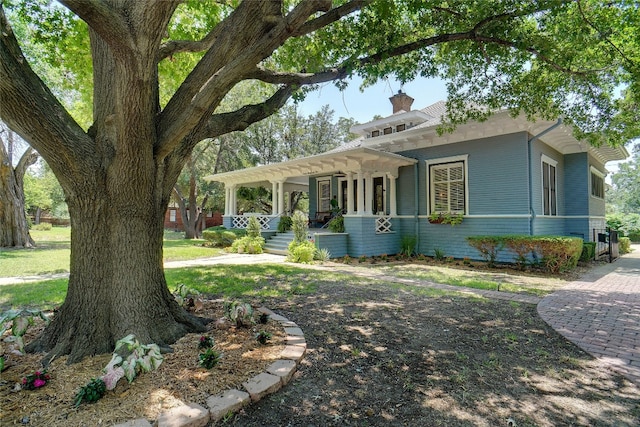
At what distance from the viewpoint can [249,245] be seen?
13.4 m

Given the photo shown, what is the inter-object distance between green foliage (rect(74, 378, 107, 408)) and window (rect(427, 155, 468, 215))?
10790 millimetres

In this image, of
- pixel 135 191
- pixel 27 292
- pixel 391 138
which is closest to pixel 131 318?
pixel 135 191

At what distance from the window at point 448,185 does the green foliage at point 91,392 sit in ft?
35.4

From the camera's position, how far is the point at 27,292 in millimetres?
5871

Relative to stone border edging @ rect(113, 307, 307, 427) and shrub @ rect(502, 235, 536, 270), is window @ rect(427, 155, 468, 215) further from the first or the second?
stone border edging @ rect(113, 307, 307, 427)

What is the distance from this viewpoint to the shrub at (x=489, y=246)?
360 inches

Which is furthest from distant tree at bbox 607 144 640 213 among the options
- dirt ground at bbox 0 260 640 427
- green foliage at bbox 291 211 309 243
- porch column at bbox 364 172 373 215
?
dirt ground at bbox 0 260 640 427

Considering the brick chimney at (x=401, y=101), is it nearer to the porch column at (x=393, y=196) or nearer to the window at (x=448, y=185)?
the porch column at (x=393, y=196)

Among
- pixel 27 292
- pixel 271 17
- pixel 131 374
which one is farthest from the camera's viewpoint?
pixel 27 292

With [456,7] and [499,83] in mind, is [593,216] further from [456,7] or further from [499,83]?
[456,7]

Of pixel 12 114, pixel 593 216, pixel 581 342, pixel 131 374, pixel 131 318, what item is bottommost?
pixel 581 342

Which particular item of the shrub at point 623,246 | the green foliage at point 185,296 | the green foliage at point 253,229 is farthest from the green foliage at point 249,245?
the shrub at point 623,246

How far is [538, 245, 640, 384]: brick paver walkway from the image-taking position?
3.44 meters

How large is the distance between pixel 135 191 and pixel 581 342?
5.03 metres
